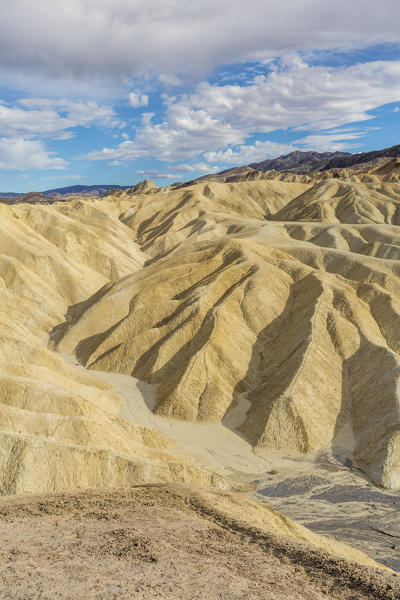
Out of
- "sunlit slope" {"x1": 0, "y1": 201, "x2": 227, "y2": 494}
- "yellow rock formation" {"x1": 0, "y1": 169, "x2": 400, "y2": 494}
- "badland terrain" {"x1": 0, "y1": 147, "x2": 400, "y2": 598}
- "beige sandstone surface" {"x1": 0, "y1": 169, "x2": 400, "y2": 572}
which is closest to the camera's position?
"badland terrain" {"x1": 0, "y1": 147, "x2": 400, "y2": 598}

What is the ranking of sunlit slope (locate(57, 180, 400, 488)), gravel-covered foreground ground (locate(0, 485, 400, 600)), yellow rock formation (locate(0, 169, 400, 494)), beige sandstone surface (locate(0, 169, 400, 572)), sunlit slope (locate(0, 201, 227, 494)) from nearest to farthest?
gravel-covered foreground ground (locate(0, 485, 400, 600)), sunlit slope (locate(0, 201, 227, 494)), yellow rock formation (locate(0, 169, 400, 494)), beige sandstone surface (locate(0, 169, 400, 572)), sunlit slope (locate(57, 180, 400, 488))

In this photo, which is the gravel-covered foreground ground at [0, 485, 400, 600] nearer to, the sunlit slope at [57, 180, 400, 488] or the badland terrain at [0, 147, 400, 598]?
the badland terrain at [0, 147, 400, 598]

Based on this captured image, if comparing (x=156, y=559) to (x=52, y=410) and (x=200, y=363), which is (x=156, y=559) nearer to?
(x=52, y=410)

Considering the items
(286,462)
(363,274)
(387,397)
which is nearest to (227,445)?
(286,462)

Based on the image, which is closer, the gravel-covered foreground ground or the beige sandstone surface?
the gravel-covered foreground ground

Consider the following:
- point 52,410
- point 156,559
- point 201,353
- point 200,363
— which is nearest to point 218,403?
point 200,363

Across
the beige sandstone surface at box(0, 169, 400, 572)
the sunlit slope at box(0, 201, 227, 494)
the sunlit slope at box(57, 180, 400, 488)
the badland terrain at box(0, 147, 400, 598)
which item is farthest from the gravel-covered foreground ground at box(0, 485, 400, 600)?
the sunlit slope at box(57, 180, 400, 488)
